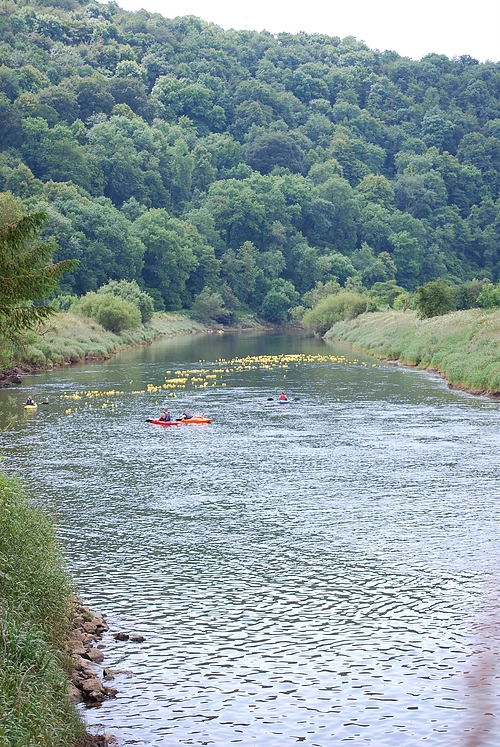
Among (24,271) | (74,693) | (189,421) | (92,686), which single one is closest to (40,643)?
(74,693)

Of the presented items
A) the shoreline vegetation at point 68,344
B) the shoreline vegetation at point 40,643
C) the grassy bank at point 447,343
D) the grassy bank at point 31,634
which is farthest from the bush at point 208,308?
the grassy bank at point 31,634

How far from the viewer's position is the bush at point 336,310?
444 feet

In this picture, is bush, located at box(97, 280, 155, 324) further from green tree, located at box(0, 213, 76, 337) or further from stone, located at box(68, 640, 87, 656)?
stone, located at box(68, 640, 87, 656)

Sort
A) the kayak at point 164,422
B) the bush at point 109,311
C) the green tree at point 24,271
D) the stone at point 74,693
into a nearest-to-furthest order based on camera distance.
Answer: the stone at point 74,693 → the green tree at point 24,271 → the kayak at point 164,422 → the bush at point 109,311

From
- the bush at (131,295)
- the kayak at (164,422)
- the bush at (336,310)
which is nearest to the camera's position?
the kayak at (164,422)

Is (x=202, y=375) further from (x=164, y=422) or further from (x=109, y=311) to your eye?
(x=109, y=311)

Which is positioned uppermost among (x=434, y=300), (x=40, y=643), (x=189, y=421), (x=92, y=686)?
(x=40, y=643)

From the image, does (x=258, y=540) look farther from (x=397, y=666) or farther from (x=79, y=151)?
(x=79, y=151)

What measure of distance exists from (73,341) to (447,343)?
3379cm

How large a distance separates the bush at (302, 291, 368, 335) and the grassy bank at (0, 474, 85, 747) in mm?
114622

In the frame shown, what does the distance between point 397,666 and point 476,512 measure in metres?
12.4

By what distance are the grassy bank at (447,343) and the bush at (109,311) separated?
25.6 meters

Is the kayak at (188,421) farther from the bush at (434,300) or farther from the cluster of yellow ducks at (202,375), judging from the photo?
the bush at (434,300)

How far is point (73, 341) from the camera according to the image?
294 ft
